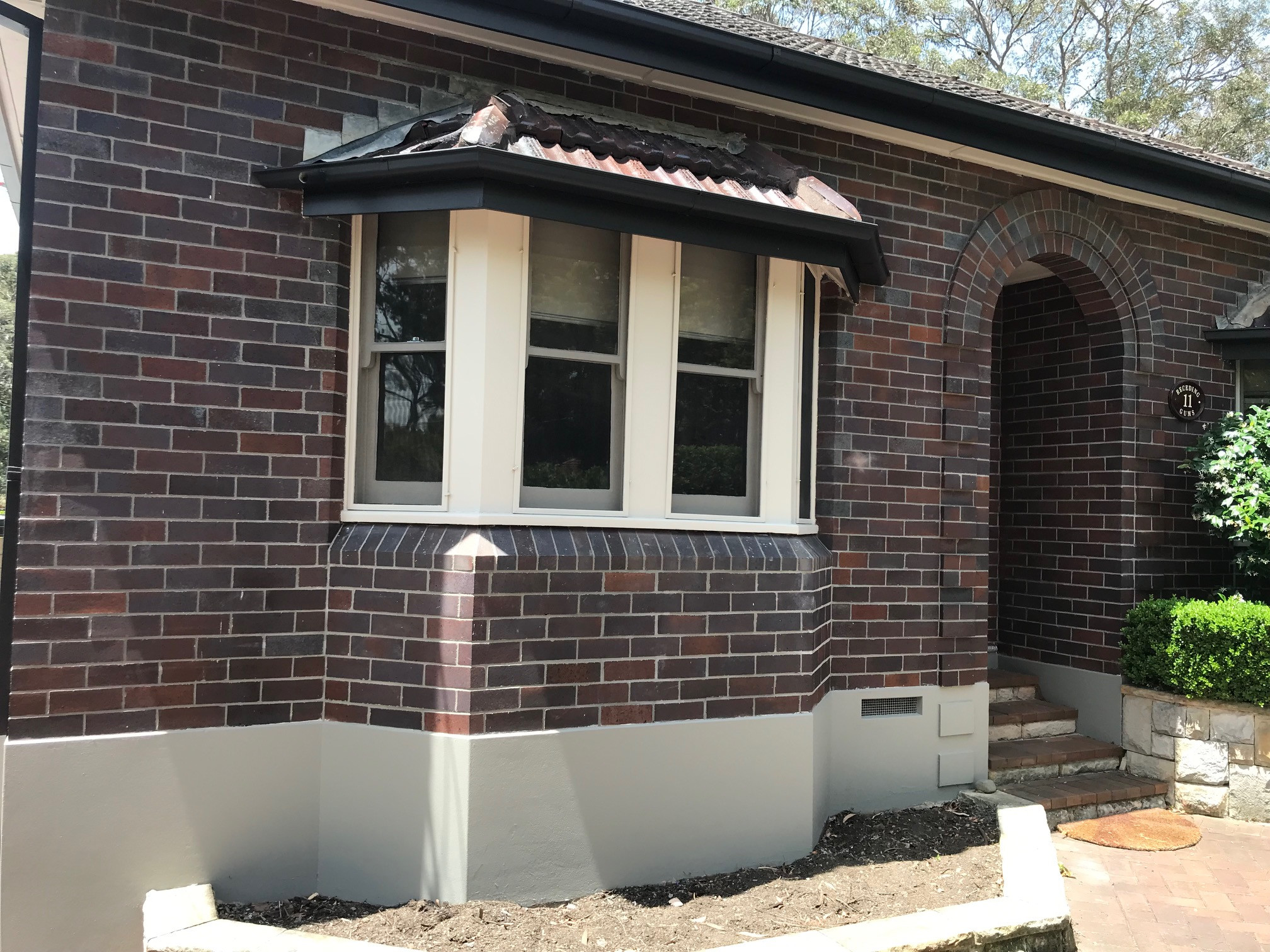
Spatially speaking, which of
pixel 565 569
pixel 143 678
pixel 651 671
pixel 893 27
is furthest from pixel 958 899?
pixel 893 27

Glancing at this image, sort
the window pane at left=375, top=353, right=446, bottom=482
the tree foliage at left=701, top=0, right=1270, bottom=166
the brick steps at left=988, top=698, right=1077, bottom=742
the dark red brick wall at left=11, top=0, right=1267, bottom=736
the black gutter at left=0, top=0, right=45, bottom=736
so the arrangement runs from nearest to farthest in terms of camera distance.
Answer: the black gutter at left=0, top=0, right=45, bottom=736 → the dark red brick wall at left=11, top=0, right=1267, bottom=736 → the window pane at left=375, top=353, right=446, bottom=482 → the brick steps at left=988, top=698, right=1077, bottom=742 → the tree foliage at left=701, top=0, right=1270, bottom=166

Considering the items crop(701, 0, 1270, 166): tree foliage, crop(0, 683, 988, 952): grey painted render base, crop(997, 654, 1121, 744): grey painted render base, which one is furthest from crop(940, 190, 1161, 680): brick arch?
crop(701, 0, 1270, 166): tree foliage

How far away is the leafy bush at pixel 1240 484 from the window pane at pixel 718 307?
370 centimetres

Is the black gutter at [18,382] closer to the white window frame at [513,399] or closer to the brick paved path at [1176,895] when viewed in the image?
the white window frame at [513,399]

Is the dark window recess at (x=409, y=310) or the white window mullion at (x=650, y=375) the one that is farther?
the white window mullion at (x=650, y=375)

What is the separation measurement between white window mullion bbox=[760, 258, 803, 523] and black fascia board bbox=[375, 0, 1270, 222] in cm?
105

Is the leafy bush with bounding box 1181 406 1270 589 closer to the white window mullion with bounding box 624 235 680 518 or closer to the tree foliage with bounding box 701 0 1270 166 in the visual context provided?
the white window mullion with bounding box 624 235 680 518

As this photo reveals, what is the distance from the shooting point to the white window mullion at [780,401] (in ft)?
16.8

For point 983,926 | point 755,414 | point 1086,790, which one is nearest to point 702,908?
point 983,926

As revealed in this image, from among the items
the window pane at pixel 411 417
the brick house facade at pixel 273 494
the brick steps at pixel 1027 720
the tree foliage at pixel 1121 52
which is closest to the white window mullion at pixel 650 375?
the brick house facade at pixel 273 494

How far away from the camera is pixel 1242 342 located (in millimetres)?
7074

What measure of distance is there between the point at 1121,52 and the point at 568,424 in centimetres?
2380

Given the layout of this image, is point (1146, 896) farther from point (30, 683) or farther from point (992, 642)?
point (30, 683)

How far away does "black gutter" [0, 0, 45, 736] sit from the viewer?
12.8ft
